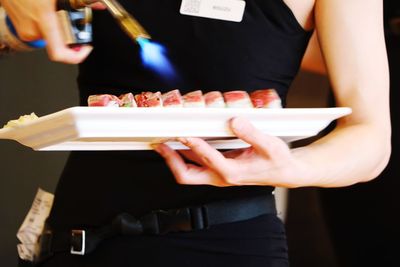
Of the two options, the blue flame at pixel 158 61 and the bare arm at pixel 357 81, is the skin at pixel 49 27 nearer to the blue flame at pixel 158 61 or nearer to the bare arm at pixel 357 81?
the blue flame at pixel 158 61

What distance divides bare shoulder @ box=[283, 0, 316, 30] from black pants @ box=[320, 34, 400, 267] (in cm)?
94

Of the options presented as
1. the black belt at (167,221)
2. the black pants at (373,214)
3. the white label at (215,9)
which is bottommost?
the black pants at (373,214)

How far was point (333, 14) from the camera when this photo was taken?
0.84 metres

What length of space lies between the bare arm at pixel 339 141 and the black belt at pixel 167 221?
0.10 meters

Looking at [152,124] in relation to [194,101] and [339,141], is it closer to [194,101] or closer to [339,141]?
[194,101]

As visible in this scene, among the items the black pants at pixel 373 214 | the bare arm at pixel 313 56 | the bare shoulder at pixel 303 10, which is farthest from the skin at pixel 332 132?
the black pants at pixel 373 214

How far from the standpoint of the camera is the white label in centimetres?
85

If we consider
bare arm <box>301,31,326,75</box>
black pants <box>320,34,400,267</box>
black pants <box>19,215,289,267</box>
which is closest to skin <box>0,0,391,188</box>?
black pants <box>19,215,289,267</box>

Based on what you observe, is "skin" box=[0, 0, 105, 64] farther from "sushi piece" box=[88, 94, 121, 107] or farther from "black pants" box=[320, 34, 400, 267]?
"black pants" box=[320, 34, 400, 267]

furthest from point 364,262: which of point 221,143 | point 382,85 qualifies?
point 221,143

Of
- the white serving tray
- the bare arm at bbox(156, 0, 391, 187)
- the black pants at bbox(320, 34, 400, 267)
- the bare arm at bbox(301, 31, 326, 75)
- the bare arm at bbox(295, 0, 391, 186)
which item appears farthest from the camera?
the black pants at bbox(320, 34, 400, 267)

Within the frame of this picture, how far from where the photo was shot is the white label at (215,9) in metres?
0.85

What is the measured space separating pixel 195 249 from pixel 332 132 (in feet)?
0.84

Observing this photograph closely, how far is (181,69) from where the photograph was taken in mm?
853
